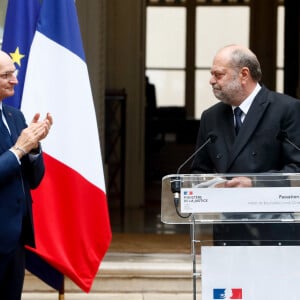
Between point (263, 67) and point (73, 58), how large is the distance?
8.49 m

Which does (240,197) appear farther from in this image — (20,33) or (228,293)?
(20,33)

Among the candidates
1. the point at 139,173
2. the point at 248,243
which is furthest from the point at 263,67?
the point at 248,243

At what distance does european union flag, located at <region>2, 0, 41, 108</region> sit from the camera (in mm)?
5453

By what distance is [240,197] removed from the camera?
14.3 ft

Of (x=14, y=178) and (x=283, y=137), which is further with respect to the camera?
(x=283, y=137)

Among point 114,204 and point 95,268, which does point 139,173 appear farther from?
point 95,268

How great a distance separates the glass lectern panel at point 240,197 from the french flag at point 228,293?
0.30 metres

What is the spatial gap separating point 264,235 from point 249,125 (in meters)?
0.56

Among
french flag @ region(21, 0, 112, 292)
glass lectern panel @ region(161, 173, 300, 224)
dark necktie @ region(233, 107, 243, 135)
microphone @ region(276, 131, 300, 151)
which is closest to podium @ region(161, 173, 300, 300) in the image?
glass lectern panel @ region(161, 173, 300, 224)

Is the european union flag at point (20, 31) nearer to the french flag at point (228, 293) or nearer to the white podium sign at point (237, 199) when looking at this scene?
the white podium sign at point (237, 199)

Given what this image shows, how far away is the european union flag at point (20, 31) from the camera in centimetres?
545

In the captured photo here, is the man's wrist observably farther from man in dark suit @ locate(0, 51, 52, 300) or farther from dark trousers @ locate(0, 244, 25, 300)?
dark trousers @ locate(0, 244, 25, 300)

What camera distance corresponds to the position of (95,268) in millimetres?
5586

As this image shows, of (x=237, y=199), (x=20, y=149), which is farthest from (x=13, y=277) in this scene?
(x=237, y=199)
